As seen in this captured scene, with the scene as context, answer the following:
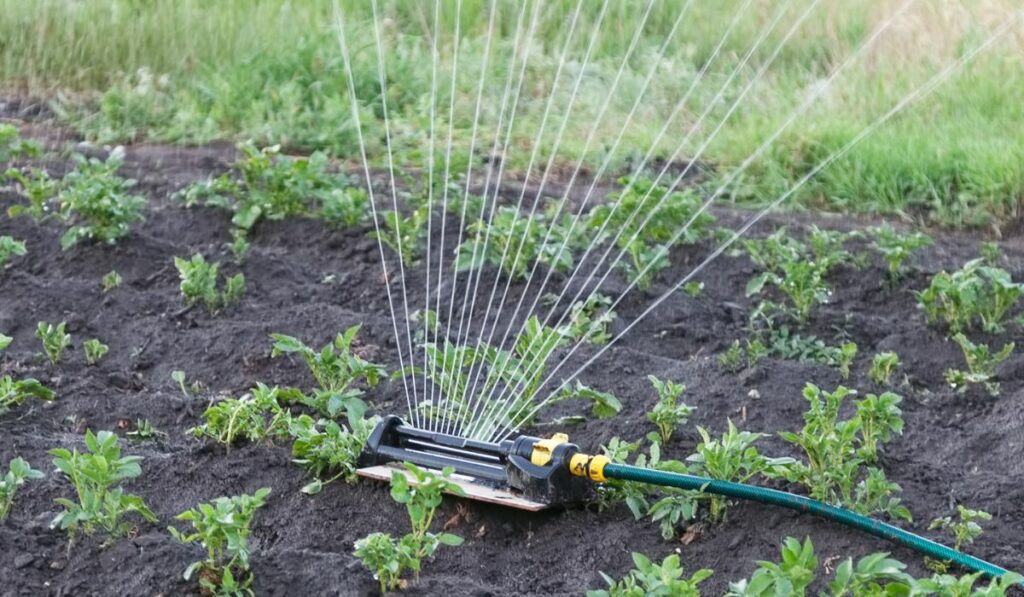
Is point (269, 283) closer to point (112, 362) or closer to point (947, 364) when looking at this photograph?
point (112, 362)

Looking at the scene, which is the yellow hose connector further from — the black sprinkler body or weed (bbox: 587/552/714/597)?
weed (bbox: 587/552/714/597)

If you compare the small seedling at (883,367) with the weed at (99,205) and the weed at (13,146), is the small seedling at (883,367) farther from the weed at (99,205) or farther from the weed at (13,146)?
the weed at (13,146)

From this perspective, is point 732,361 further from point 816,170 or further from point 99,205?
point 99,205

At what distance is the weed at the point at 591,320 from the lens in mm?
3893

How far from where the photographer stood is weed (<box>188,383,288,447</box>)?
10.3 ft

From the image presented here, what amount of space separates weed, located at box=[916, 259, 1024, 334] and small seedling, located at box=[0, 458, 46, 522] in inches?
93.1

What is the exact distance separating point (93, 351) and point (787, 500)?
1926 millimetres

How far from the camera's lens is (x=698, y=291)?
14.3ft

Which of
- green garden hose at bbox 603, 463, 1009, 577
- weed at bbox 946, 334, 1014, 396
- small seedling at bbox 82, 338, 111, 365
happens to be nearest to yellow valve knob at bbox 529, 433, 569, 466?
green garden hose at bbox 603, 463, 1009, 577

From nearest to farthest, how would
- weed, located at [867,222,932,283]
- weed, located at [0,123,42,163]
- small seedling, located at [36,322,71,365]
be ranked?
small seedling, located at [36,322,71,365] < weed, located at [867,222,932,283] < weed, located at [0,123,42,163]

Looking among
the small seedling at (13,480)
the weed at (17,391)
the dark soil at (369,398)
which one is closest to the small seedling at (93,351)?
the dark soil at (369,398)

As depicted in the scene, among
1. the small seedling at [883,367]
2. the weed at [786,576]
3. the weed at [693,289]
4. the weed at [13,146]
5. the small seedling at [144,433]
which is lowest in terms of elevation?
the weed at [13,146]

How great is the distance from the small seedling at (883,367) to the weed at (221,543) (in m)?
1.70

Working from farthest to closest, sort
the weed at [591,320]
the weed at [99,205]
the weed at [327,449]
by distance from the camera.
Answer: the weed at [99,205] < the weed at [591,320] < the weed at [327,449]
